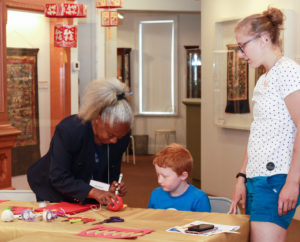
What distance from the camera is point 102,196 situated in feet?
9.28

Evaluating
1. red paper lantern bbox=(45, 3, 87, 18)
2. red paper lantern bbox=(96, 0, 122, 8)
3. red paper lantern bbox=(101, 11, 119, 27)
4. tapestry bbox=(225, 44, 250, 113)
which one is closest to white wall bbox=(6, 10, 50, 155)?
red paper lantern bbox=(45, 3, 87, 18)

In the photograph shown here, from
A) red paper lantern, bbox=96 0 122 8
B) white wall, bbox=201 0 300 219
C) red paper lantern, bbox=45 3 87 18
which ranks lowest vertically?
white wall, bbox=201 0 300 219

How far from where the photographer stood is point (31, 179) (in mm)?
3191

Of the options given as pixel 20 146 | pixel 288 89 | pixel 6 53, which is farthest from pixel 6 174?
pixel 288 89

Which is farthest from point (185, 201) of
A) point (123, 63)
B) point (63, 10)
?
point (123, 63)

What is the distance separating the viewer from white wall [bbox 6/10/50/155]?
6.92m

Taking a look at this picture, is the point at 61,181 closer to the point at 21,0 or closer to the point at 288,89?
the point at 288,89

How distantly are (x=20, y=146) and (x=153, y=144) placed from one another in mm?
6519

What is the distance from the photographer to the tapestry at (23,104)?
6797 mm

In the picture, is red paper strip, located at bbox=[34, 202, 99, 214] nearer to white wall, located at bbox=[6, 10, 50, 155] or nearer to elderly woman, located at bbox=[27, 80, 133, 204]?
elderly woman, located at bbox=[27, 80, 133, 204]

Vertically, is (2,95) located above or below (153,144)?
above

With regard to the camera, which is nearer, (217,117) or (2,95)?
(2,95)

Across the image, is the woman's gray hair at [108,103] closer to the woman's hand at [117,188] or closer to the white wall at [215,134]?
the woman's hand at [117,188]

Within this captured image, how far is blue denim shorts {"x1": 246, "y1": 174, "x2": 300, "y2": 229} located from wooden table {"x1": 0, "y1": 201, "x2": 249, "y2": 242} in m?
0.10
